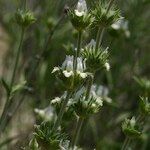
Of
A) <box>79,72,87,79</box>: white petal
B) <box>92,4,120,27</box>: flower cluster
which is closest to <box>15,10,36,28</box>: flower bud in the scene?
<box>92,4,120,27</box>: flower cluster

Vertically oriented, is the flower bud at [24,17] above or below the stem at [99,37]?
above

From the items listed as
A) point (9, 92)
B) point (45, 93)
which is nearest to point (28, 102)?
point (45, 93)

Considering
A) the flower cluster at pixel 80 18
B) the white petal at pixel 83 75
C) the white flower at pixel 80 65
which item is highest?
the flower cluster at pixel 80 18

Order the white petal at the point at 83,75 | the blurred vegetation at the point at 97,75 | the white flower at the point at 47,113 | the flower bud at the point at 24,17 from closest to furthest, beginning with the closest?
the white petal at the point at 83,75, the flower bud at the point at 24,17, the white flower at the point at 47,113, the blurred vegetation at the point at 97,75

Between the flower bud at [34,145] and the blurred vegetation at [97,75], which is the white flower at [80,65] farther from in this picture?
the blurred vegetation at [97,75]

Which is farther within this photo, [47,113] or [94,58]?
[47,113]

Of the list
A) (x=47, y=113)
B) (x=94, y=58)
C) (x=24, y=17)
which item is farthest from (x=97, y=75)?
(x=94, y=58)

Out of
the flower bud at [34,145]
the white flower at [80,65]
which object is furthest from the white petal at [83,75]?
the flower bud at [34,145]

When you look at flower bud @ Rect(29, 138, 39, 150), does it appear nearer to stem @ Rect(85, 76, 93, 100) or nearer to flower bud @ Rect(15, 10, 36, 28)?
stem @ Rect(85, 76, 93, 100)

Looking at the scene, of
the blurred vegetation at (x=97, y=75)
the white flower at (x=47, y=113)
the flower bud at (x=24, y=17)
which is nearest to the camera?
the flower bud at (x=24, y=17)

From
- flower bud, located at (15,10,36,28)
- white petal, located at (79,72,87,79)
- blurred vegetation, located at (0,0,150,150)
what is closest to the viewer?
white petal, located at (79,72,87,79)

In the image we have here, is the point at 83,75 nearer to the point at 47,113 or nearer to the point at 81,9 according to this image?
the point at 81,9

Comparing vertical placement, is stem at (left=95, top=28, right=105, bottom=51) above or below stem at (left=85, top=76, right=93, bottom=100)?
above
